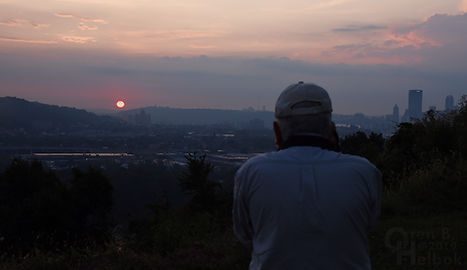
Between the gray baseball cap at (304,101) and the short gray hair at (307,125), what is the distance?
2 cm

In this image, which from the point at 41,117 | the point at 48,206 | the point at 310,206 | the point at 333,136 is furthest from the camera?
the point at 41,117

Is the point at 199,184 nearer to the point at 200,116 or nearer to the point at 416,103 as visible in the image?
the point at 416,103

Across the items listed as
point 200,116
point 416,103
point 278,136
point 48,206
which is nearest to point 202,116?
point 200,116

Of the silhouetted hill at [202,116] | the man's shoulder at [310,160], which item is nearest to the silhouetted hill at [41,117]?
the silhouetted hill at [202,116]

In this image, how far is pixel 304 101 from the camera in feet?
5.78

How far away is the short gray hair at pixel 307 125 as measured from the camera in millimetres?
1767

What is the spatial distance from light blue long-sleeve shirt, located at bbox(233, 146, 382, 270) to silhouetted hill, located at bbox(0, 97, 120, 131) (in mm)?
82438

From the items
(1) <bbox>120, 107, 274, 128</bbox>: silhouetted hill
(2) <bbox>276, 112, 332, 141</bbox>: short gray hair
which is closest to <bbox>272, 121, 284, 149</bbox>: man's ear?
(2) <bbox>276, 112, 332, 141</bbox>: short gray hair

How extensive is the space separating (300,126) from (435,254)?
13.7ft

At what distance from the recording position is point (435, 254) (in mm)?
5027

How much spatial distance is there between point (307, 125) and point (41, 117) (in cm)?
9305

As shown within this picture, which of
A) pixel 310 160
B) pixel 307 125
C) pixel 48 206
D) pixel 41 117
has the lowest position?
pixel 48 206

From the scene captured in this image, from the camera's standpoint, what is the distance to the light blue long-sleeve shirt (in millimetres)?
1602

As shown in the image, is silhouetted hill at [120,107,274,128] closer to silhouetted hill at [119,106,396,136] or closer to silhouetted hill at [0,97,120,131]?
silhouetted hill at [119,106,396,136]
